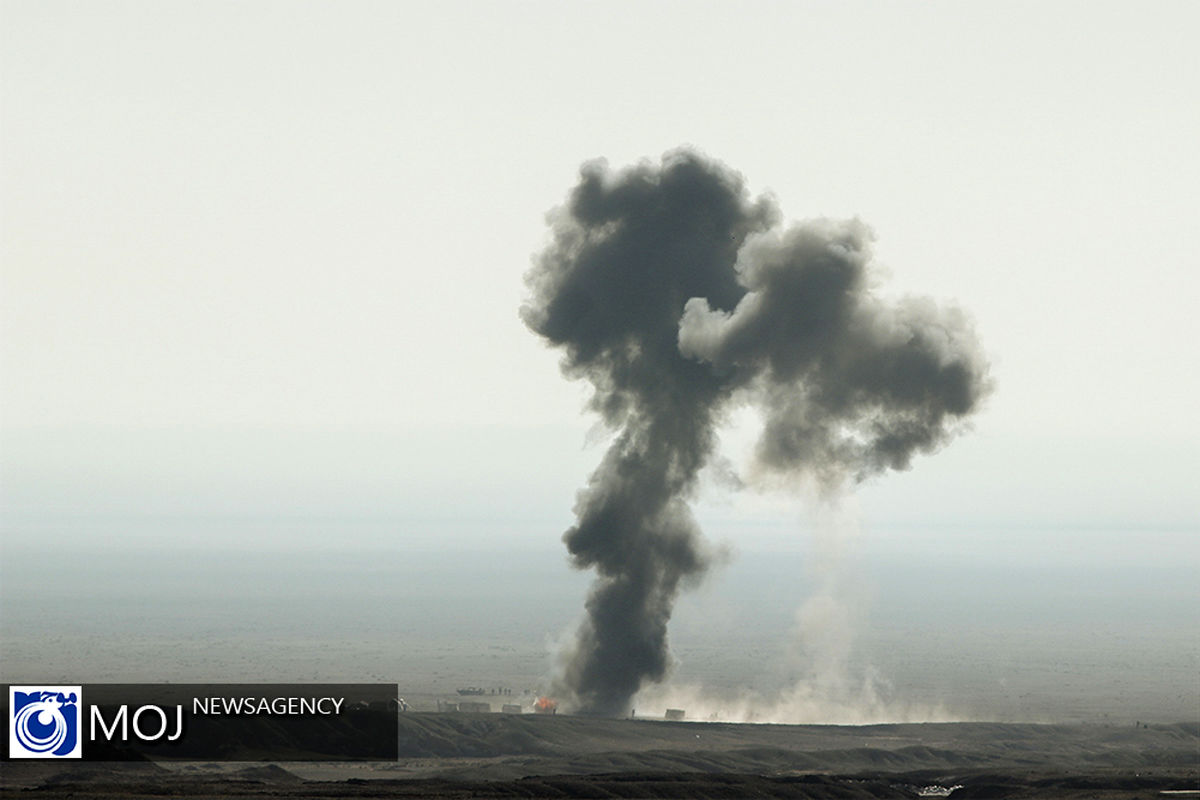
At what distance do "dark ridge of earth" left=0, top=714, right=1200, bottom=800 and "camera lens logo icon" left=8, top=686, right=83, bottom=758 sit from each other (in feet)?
9.17

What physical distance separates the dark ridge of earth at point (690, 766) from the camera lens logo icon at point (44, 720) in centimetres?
279

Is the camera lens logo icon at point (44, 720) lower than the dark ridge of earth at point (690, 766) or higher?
higher

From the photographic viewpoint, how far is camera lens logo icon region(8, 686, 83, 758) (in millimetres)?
105694

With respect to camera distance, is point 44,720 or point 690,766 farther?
point 690,766

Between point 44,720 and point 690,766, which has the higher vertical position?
point 44,720

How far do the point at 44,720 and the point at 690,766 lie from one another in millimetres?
52478

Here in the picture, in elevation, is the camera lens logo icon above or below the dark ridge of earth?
above

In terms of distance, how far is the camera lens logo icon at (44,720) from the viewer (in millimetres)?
105694

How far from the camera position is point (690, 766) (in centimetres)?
14012

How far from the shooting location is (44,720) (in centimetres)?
10894

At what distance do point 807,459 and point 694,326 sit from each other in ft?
55.9

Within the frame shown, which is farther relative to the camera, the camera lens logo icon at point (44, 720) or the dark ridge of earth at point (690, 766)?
the dark ridge of earth at point (690, 766)

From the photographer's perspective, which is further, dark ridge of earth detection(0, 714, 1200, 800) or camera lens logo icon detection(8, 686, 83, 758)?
dark ridge of earth detection(0, 714, 1200, 800)

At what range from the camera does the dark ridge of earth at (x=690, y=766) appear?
11906 cm
